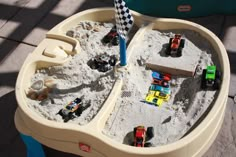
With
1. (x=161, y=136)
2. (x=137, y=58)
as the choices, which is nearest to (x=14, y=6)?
(x=137, y=58)

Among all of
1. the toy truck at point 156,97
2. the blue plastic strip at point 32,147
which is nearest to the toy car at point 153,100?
the toy truck at point 156,97

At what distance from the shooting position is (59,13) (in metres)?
2.01

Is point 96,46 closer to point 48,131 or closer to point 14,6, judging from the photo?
point 48,131

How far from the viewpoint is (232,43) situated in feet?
5.72

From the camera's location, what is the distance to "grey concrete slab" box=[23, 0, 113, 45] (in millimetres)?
1893

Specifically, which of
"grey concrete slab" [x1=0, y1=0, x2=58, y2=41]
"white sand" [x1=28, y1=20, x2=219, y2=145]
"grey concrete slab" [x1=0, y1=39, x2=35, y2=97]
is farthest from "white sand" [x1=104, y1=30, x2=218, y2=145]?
"grey concrete slab" [x1=0, y1=0, x2=58, y2=41]

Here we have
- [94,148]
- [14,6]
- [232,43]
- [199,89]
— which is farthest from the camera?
[14,6]

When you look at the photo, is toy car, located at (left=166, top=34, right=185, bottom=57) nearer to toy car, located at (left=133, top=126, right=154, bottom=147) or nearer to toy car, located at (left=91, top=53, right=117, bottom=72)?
toy car, located at (left=91, top=53, right=117, bottom=72)

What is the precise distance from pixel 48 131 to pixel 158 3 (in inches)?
35.1

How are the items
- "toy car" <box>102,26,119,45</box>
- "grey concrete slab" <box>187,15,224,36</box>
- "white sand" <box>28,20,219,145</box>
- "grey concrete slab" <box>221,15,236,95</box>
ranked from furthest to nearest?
"grey concrete slab" <box>187,15,224,36</box>
"grey concrete slab" <box>221,15,236,95</box>
"toy car" <box>102,26,119,45</box>
"white sand" <box>28,20,219,145</box>

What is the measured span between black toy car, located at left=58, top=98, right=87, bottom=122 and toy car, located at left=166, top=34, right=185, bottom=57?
380 mm

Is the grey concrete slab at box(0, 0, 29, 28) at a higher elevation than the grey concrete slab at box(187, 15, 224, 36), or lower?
lower

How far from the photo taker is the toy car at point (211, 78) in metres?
1.26

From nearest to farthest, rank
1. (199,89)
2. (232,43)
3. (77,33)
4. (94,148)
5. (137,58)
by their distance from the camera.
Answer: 1. (94,148)
2. (199,89)
3. (137,58)
4. (77,33)
5. (232,43)
